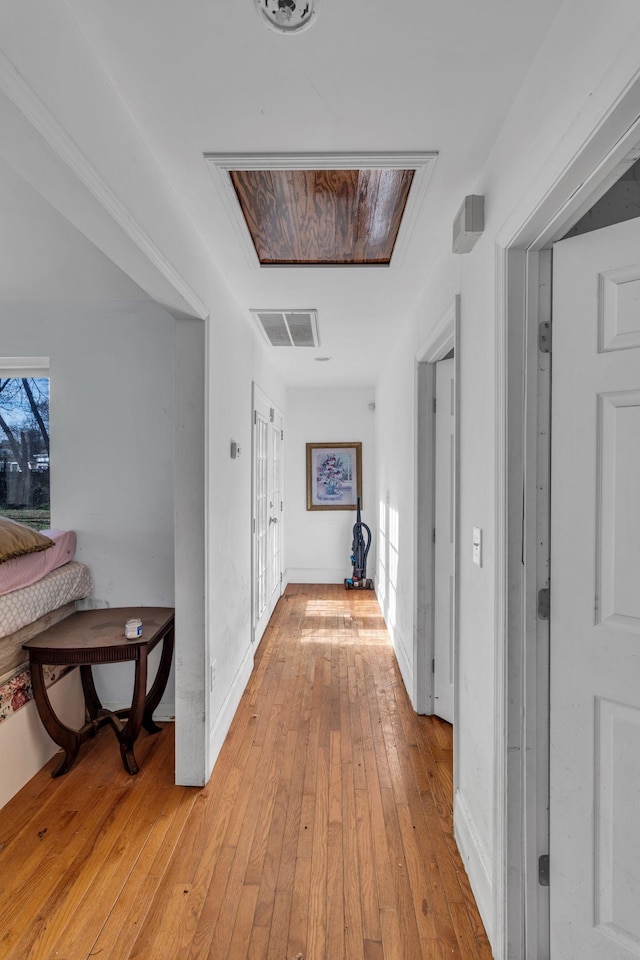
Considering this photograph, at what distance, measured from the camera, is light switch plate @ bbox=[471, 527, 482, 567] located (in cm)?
162

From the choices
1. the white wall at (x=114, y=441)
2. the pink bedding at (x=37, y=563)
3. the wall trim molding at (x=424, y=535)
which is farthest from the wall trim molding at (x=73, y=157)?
the wall trim molding at (x=424, y=535)

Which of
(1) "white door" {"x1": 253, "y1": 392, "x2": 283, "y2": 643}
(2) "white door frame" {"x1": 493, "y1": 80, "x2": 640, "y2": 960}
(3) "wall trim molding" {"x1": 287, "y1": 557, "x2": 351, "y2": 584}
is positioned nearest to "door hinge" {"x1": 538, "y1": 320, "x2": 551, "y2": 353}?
(2) "white door frame" {"x1": 493, "y1": 80, "x2": 640, "y2": 960}

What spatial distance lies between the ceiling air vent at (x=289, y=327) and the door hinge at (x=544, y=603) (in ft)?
7.52

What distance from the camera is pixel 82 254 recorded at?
2215mm

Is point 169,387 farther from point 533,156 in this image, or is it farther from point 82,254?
point 533,156

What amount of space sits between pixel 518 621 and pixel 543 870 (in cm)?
69

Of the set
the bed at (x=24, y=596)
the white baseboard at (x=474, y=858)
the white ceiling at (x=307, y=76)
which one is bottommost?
the white baseboard at (x=474, y=858)

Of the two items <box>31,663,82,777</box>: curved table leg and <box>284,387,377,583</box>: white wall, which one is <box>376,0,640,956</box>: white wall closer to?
<box>31,663,82,777</box>: curved table leg

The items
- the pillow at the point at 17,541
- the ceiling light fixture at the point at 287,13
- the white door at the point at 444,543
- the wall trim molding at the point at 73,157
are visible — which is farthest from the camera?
the white door at the point at 444,543

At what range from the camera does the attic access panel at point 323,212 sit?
5.54 feet

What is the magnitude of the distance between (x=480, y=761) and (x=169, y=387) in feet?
7.53

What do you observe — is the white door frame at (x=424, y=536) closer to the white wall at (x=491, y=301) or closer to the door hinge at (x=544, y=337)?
the white wall at (x=491, y=301)

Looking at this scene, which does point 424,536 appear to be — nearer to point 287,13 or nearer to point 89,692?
point 89,692

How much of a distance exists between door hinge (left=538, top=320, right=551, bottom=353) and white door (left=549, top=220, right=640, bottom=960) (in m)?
0.03
